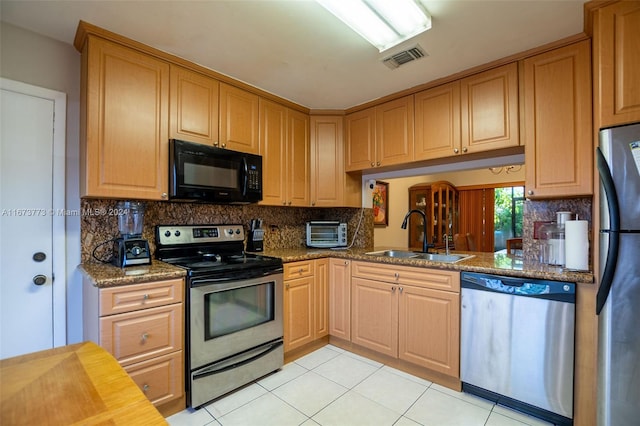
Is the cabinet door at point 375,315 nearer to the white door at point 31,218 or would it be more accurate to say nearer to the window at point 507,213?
the white door at point 31,218

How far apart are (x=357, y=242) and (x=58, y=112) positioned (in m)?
2.74

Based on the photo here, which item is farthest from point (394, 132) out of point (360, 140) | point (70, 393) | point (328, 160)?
point (70, 393)

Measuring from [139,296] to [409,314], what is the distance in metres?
1.83

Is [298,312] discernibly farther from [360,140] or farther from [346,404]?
[360,140]

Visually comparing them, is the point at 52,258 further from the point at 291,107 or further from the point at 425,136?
the point at 425,136

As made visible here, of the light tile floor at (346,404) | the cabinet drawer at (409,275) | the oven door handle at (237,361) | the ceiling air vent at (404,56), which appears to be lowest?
the light tile floor at (346,404)

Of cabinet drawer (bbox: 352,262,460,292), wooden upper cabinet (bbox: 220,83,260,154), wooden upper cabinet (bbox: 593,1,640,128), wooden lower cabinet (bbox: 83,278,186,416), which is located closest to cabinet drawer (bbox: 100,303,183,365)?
wooden lower cabinet (bbox: 83,278,186,416)

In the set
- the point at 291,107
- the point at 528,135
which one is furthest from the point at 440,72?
the point at 291,107

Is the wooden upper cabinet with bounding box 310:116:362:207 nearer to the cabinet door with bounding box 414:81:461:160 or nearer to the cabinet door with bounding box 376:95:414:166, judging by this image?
the cabinet door with bounding box 376:95:414:166

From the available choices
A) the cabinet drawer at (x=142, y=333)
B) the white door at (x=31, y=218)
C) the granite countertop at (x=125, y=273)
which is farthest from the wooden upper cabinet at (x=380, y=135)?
the white door at (x=31, y=218)

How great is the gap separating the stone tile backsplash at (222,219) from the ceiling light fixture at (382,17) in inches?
70.5

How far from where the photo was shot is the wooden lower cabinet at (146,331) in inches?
62.4

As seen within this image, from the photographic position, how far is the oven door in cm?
186

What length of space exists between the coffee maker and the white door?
320 mm
